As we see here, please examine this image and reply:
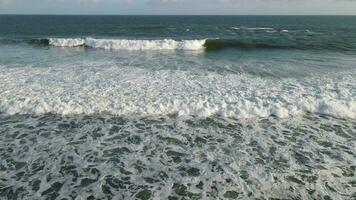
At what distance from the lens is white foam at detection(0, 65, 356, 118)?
26.0 feet

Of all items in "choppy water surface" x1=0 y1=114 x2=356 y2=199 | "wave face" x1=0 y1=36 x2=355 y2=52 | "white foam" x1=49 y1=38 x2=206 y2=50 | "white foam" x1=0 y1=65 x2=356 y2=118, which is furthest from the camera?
"wave face" x1=0 y1=36 x2=355 y2=52

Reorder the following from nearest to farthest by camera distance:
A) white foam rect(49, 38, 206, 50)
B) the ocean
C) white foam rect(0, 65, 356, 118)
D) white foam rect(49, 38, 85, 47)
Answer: the ocean < white foam rect(0, 65, 356, 118) < white foam rect(49, 38, 206, 50) < white foam rect(49, 38, 85, 47)

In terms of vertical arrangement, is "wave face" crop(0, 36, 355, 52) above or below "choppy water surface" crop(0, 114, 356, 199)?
above

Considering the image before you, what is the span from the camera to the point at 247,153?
582 cm

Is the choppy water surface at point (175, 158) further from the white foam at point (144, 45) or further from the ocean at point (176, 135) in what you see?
the white foam at point (144, 45)

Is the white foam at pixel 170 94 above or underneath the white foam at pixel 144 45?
underneath

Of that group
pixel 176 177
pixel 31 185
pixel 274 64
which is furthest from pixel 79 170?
pixel 274 64

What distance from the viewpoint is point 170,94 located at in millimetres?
9062

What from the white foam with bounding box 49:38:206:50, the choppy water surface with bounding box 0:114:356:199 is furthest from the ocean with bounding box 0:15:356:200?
the white foam with bounding box 49:38:206:50

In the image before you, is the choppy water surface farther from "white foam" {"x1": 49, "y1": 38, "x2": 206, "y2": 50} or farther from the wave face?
the wave face

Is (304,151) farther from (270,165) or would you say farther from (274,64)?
(274,64)

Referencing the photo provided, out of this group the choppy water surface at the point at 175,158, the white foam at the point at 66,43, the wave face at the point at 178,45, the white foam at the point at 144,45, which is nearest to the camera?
the choppy water surface at the point at 175,158

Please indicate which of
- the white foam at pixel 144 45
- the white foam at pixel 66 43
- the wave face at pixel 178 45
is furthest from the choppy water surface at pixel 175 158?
the white foam at pixel 66 43

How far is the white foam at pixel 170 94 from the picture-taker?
7.93m
